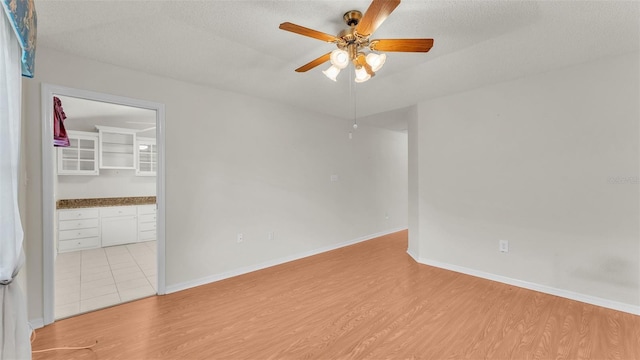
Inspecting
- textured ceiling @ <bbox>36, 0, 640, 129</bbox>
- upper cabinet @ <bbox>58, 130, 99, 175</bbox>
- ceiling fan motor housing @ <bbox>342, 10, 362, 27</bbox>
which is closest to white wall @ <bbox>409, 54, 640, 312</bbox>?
textured ceiling @ <bbox>36, 0, 640, 129</bbox>

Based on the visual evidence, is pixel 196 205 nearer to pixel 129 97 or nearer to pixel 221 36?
pixel 129 97

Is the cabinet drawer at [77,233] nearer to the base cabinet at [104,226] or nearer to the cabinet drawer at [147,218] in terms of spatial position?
the base cabinet at [104,226]

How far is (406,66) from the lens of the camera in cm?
272

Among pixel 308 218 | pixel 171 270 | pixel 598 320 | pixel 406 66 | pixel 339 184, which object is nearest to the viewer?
pixel 598 320

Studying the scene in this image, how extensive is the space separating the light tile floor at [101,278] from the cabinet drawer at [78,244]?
0.35 ft

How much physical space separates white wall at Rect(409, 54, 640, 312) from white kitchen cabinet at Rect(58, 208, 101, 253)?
555 centimetres

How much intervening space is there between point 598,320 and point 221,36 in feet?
12.9

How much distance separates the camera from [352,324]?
2.25 meters

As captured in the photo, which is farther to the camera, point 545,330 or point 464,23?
point 545,330

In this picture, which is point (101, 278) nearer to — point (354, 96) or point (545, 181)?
point (354, 96)

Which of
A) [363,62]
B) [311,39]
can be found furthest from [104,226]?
[363,62]

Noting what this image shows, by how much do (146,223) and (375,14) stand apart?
5.56 m

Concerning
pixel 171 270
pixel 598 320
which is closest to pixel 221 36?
pixel 171 270

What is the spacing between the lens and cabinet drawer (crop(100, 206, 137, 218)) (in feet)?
15.7
